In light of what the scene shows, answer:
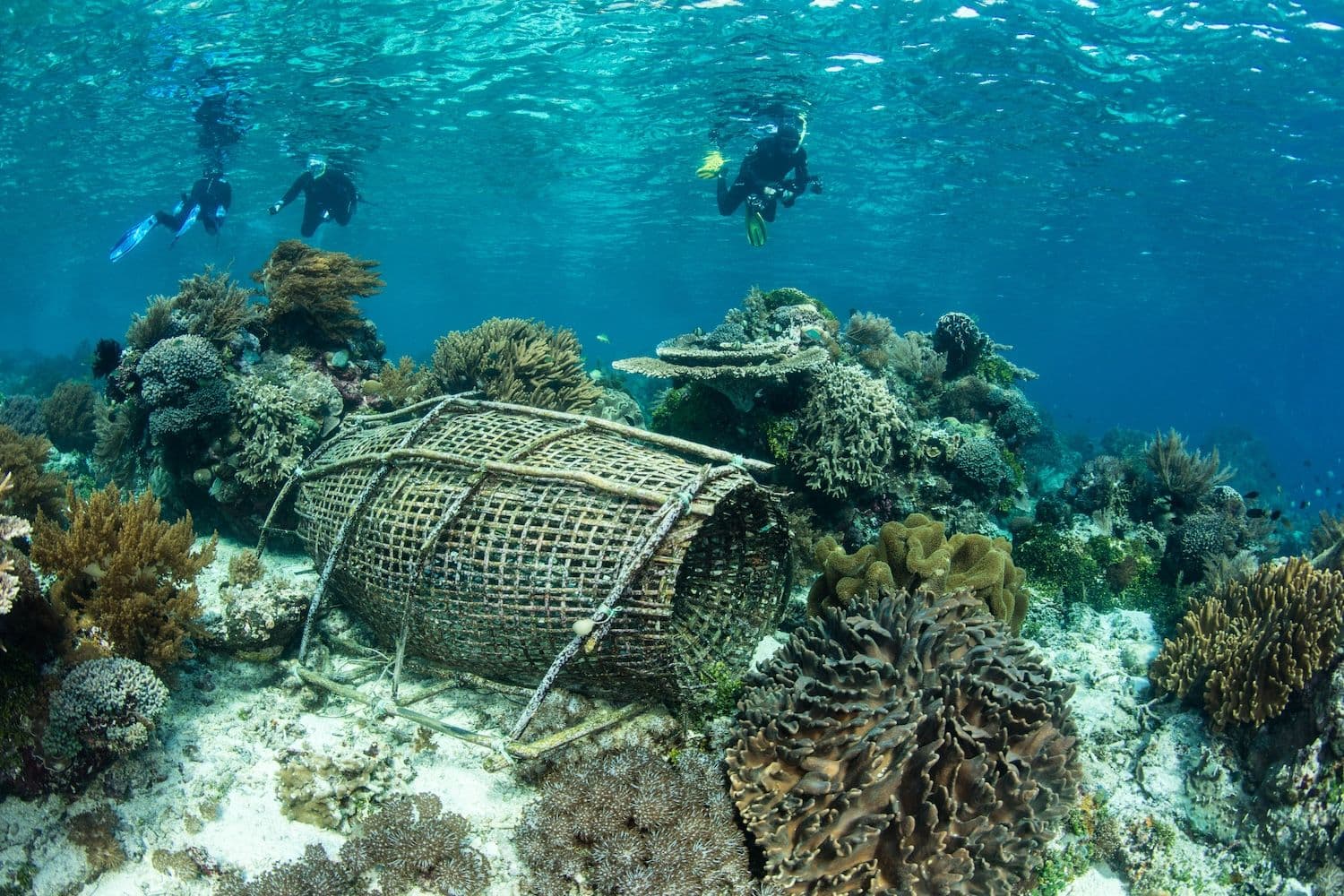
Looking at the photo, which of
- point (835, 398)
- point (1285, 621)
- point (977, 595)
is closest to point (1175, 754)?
point (1285, 621)

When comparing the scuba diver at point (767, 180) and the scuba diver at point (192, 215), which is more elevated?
the scuba diver at point (192, 215)

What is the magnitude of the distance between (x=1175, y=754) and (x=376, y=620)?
6291mm

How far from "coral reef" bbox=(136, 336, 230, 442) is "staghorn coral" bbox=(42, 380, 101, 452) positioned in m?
6.04

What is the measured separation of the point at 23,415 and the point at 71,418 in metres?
0.98

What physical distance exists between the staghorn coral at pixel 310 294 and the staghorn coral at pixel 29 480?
2579 mm

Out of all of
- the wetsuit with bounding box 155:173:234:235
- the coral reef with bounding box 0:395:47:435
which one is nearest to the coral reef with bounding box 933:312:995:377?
the coral reef with bounding box 0:395:47:435

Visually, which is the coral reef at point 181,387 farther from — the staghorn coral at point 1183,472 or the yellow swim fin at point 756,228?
the staghorn coral at point 1183,472

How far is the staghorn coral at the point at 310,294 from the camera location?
26.3 feet

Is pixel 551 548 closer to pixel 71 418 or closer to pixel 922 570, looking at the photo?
pixel 922 570

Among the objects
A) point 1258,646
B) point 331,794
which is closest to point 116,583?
point 331,794

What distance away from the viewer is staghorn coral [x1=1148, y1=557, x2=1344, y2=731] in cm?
475

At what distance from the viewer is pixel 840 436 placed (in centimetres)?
741

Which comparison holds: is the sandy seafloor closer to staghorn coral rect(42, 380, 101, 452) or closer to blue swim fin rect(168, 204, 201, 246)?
staghorn coral rect(42, 380, 101, 452)

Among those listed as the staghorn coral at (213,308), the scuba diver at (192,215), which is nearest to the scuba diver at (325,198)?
the scuba diver at (192,215)
